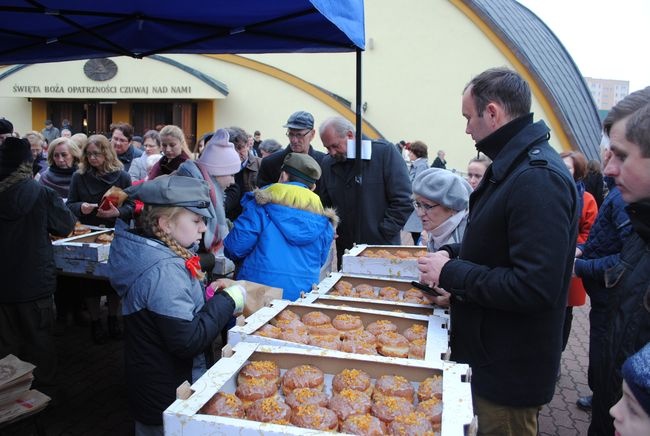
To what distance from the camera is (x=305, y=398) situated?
66.3 inches

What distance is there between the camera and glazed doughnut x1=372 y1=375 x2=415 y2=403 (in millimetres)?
1715

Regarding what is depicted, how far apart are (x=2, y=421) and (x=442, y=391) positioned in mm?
2295

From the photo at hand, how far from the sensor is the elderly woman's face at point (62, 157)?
5363 mm

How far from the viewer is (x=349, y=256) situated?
3248 millimetres

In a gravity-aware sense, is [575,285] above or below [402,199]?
below

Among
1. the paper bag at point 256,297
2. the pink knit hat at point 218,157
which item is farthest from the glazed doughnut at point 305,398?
the pink knit hat at point 218,157

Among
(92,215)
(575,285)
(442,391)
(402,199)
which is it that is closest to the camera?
(442,391)

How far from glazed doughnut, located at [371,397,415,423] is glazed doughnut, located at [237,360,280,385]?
1.20ft

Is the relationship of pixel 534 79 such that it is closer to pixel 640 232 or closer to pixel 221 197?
pixel 221 197

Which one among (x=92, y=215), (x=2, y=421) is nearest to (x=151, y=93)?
(x=92, y=215)

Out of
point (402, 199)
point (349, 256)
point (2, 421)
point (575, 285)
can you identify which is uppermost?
point (402, 199)

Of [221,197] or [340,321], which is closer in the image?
[340,321]

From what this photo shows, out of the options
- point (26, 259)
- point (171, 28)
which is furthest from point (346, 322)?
point (171, 28)

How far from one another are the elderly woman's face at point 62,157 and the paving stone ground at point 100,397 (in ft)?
5.73
